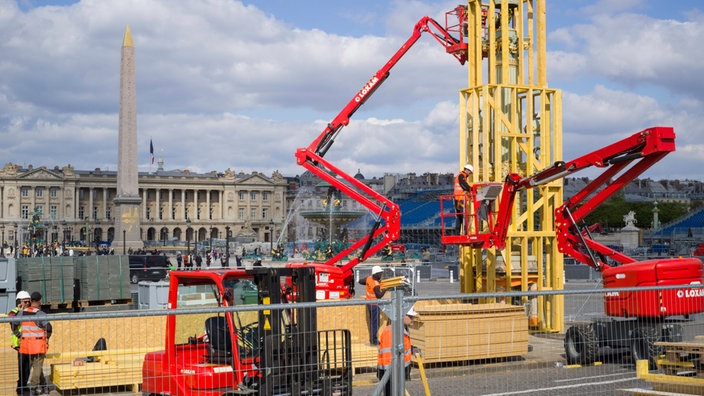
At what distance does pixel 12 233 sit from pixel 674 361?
156 metres

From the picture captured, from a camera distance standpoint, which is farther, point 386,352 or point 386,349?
point 386,349

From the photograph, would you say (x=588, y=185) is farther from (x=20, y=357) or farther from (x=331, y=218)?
(x=331, y=218)

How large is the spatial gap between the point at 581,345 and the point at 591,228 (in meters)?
7.06

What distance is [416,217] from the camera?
341 feet

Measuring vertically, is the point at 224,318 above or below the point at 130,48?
below

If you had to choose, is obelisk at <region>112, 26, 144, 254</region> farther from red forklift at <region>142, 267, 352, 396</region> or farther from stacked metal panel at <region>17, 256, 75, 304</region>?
red forklift at <region>142, 267, 352, 396</region>

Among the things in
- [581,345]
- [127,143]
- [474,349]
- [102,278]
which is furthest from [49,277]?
[127,143]

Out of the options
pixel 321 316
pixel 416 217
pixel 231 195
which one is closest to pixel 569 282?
pixel 321 316

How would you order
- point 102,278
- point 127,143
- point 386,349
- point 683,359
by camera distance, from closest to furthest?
point 386,349
point 683,359
point 102,278
point 127,143

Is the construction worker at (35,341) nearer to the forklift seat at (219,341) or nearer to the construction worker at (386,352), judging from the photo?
the forklift seat at (219,341)

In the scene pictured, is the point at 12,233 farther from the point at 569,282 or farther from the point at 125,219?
the point at 569,282

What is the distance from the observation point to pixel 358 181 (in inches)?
876

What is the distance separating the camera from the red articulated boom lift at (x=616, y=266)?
12891 mm

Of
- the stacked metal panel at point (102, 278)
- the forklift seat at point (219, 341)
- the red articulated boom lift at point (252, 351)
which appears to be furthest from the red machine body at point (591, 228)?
the stacked metal panel at point (102, 278)
